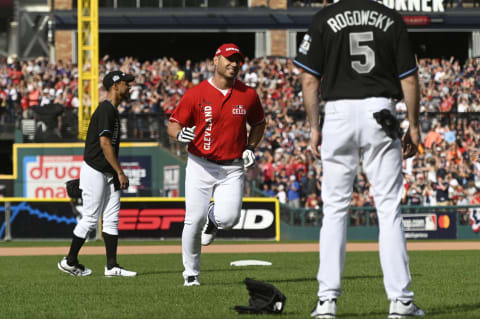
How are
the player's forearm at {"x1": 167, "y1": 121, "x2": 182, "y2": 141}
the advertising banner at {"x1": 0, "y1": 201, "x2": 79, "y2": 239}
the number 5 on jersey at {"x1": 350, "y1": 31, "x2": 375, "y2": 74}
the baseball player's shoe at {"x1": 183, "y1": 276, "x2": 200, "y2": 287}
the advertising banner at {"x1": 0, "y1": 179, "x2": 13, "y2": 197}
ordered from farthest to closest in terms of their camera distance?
the advertising banner at {"x1": 0, "y1": 179, "x2": 13, "y2": 197}, the advertising banner at {"x1": 0, "y1": 201, "x2": 79, "y2": 239}, the baseball player's shoe at {"x1": 183, "y1": 276, "x2": 200, "y2": 287}, the player's forearm at {"x1": 167, "y1": 121, "x2": 182, "y2": 141}, the number 5 on jersey at {"x1": 350, "y1": 31, "x2": 375, "y2": 74}

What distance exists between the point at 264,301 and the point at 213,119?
279 centimetres

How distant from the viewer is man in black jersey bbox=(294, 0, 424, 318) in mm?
6008

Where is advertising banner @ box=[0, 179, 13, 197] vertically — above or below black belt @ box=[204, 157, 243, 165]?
below

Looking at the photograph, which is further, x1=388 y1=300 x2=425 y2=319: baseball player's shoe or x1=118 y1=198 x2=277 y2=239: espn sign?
x1=118 y1=198 x2=277 y2=239: espn sign

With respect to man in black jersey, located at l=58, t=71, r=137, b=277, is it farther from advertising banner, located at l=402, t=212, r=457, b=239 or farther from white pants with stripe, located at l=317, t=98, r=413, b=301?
advertising banner, located at l=402, t=212, r=457, b=239

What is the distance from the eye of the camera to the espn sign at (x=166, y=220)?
2317 centimetres

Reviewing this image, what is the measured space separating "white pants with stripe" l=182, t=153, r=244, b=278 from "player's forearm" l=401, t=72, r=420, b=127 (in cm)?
315

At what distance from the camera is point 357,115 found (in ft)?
19.7

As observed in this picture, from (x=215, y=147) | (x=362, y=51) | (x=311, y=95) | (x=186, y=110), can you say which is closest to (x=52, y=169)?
(x=186, y=110)

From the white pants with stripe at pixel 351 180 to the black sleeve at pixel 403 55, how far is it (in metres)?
0.24

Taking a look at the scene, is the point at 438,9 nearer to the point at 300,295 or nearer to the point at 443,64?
the point at 443,64

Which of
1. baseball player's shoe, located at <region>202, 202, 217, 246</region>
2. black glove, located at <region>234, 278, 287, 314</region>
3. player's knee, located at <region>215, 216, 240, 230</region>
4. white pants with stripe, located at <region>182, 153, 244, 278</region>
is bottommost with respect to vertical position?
black glove, located at <region>234, 278, 287, 314</region>

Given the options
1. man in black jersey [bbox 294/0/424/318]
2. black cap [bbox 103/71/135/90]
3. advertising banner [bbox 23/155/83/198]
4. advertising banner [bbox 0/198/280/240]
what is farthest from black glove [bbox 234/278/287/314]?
advertising banner [bbox 23/155/83/198]

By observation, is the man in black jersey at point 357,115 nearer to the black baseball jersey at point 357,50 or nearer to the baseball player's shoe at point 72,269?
the black baseball jersey at point 357,50
